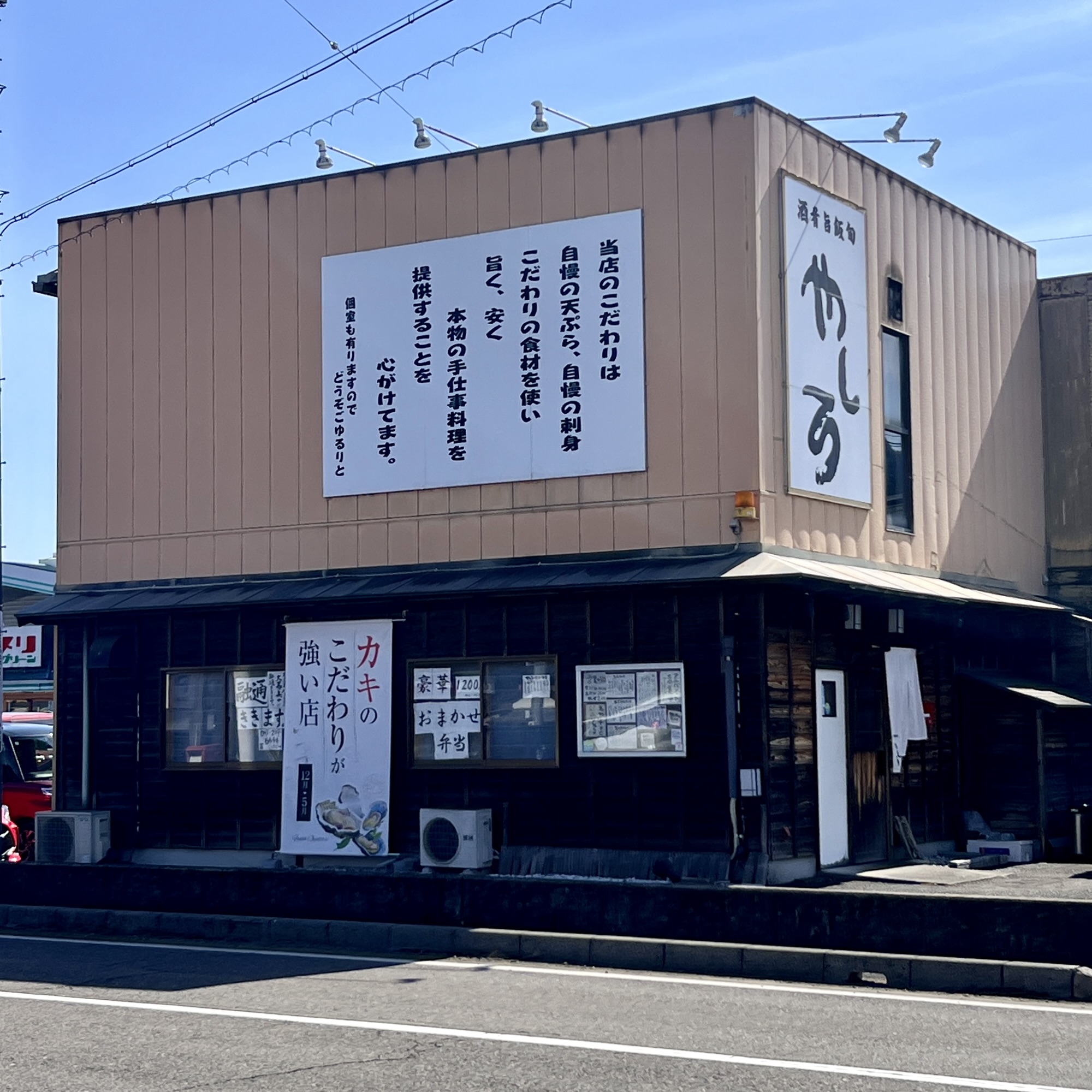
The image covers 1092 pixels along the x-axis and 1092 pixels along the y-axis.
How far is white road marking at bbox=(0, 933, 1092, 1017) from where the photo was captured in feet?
38.5

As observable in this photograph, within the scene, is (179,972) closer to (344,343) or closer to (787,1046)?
(787,1046)

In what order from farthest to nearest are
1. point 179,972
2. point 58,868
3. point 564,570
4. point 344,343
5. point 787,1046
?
1. point 344,343
2. point 564,570
3. point 58,868
4. point 179,972
5. point 787,1046

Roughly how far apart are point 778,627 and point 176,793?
873cm

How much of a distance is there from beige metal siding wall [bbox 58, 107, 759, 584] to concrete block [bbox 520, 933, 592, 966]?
224 inches

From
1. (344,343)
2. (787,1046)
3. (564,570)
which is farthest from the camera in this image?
(344,343)

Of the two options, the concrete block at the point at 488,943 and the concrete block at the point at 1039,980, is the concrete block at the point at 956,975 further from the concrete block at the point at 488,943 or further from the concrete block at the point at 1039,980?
the concrete block at the point at 488,943

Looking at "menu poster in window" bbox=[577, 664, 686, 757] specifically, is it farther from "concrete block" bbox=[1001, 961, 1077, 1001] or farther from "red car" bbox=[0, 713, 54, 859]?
"red car" bbox=[0, 713, 54, 859]

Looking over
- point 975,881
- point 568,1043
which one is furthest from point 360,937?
point 975,881

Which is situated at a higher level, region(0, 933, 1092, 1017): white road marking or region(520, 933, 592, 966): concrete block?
region(520, 933, 592, 966): concrete block

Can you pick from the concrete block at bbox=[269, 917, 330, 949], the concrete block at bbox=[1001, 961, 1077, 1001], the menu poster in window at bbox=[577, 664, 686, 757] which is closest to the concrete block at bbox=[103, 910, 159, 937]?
the concrete block at bbox=[269, 917, 330, 949]

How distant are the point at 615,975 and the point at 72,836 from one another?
1053 cm

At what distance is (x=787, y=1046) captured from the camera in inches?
388

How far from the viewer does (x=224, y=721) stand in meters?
21.2

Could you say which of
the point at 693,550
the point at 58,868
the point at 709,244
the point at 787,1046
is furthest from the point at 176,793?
the point at 787,1046
